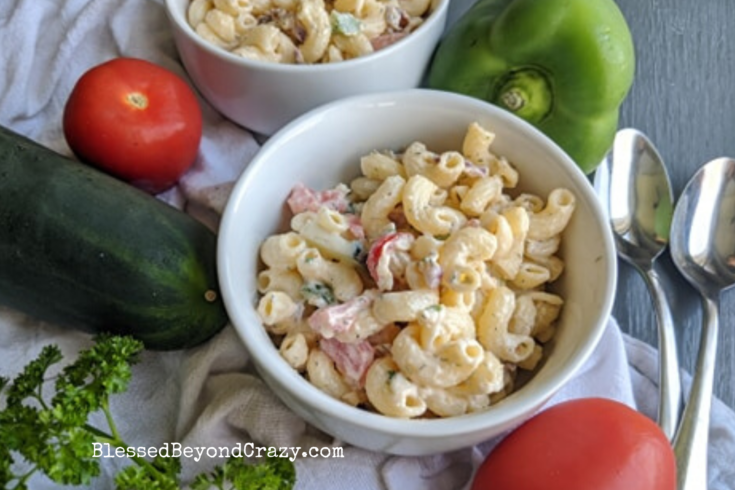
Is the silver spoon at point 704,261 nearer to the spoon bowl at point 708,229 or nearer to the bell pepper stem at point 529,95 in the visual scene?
the spoon bowl at point 708,229

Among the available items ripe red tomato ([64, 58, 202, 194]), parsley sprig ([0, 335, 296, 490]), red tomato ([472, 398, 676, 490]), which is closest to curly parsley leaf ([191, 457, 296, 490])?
parsley sprig ([0, 335, 296, 490])

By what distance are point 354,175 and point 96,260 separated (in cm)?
23

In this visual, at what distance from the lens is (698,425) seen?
29.2 inches

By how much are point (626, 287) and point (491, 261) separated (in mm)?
183

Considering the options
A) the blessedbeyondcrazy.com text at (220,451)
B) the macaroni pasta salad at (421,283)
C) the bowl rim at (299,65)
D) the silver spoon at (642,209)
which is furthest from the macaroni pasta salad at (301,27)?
the blessedbeyondcrazy.com text at (220,451)

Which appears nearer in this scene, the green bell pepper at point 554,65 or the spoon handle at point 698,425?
the spoon handle at point 698,425

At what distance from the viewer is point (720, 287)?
0.83 m

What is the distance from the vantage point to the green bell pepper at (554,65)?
2.71ft

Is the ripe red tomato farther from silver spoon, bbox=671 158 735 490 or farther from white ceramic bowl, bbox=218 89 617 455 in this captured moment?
silver spoon, bbox=671 158 735 490

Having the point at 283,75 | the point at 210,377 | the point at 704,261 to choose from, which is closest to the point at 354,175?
the point at 283,75

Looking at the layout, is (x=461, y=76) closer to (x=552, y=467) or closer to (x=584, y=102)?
(x=584, y=102)

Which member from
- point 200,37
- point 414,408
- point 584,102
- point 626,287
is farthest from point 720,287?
point 200,37

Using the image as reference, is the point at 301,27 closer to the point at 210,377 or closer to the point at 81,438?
the point at 210,377

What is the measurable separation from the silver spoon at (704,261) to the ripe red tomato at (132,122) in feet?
1.49
